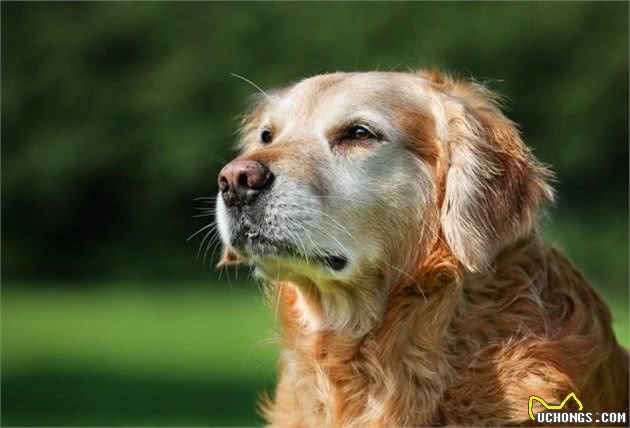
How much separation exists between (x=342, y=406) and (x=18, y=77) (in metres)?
25.4

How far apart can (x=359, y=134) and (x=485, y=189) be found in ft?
2.19

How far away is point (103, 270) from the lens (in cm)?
2684

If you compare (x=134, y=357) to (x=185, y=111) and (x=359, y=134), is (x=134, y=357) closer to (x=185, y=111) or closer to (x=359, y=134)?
(x=359, y=134)

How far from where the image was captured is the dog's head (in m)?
4.79

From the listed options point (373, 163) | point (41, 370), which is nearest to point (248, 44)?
point (41, 370)

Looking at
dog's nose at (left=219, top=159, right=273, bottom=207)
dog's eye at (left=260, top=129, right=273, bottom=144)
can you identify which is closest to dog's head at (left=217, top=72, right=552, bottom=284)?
dog's nose at (left=219, top=159, right=273, bottom=207)

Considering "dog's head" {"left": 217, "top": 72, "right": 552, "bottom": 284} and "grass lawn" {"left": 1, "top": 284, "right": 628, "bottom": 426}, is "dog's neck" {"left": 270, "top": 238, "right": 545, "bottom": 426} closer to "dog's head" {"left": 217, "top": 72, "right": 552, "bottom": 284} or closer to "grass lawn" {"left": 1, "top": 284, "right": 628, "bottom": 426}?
"dog's head" {"left": 217, "top": 72, "right": 552, "bottom": 284}

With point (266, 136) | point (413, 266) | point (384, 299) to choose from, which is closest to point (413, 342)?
point (384, 299)

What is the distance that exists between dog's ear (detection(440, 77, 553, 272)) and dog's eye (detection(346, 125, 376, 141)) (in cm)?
38

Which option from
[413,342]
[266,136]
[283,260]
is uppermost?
[266,136]

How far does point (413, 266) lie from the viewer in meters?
4.91

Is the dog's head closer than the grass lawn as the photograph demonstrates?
Yes

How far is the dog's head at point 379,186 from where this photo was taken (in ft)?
15.7

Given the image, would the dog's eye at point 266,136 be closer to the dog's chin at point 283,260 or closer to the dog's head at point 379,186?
the dog's head at point 379,186
